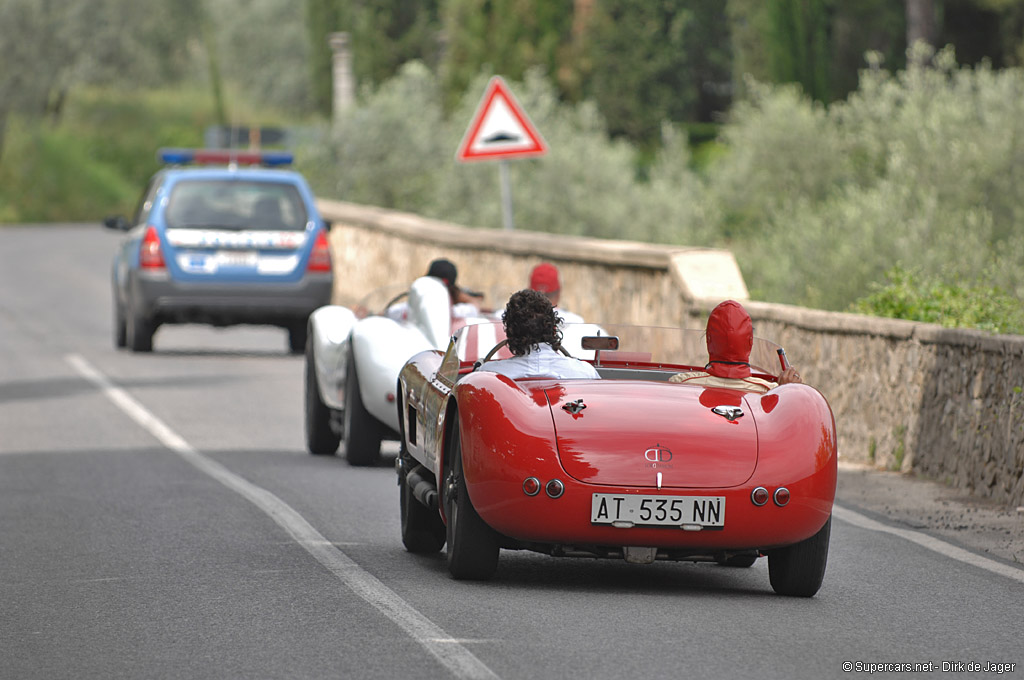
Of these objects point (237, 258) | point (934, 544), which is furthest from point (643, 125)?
point (934, 544)

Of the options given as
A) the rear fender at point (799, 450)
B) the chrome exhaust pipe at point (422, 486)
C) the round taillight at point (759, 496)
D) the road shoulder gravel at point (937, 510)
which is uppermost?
the rear fender at point (799, 450)

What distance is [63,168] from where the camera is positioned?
59.7m

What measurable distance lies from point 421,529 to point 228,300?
1178 cm

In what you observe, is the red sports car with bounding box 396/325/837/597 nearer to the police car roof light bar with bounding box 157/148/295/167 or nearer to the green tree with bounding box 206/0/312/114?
the police car roof light bar with bounding box 157/148/295/167

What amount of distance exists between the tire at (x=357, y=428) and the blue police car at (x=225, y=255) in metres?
8.16

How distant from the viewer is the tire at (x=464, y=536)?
7.75 meters

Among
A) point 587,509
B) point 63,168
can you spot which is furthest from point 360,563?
point 63,168

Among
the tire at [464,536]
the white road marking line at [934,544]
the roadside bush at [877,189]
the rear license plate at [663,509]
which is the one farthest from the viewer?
the roadside bush at [877,189]

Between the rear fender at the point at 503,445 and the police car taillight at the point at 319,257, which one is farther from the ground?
the rear fender at the point at 503,445

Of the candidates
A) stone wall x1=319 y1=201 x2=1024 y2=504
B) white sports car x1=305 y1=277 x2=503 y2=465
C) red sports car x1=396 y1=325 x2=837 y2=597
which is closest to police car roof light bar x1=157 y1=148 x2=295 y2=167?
stone wall x1=319 y1=201 x2=1024 y2=504

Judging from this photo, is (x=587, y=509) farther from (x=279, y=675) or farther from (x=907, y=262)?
(x=907, y=262)

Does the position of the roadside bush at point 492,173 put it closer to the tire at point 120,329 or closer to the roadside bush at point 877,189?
the roadside bush at point 877,189

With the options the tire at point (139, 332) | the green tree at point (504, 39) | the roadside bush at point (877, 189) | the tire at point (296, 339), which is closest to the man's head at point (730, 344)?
the roadside bush at point (877, 189)

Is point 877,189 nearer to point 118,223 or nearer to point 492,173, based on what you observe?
point 492,173
